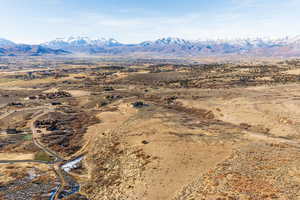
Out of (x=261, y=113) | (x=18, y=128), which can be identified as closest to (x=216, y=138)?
(x=261, y=113)

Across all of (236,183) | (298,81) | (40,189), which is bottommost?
(40,189)

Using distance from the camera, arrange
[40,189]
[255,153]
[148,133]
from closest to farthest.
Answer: [40,189], [255,153], [148,133]

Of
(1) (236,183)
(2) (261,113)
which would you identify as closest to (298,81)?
(2) (261,113)

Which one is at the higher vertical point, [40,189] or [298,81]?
[298,81]

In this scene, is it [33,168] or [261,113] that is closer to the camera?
[33,168]

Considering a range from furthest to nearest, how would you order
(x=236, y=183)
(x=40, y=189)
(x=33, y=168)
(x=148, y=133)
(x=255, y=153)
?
(x=148, y=133), (x=33, y=168), (x=255, y=153), (x=40, y=189), (x=236, y=183)

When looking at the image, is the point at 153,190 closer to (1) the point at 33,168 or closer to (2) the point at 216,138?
(2) the point at 216,138

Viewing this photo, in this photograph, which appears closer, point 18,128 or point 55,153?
point 55,153

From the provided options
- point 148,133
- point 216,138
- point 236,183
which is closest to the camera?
point 236,183

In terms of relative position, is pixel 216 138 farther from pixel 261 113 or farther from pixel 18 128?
pixel 18 128
